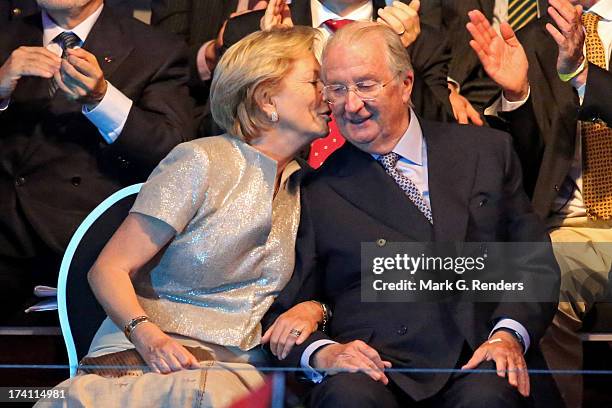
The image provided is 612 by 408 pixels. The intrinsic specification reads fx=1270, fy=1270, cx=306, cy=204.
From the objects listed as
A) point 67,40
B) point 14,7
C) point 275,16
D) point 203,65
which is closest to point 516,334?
point 275,16

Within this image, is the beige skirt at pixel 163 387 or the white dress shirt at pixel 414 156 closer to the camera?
the beige skirt at pixel 163 387

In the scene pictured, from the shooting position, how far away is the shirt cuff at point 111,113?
130 inches

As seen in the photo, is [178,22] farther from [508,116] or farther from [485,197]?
[485,197]

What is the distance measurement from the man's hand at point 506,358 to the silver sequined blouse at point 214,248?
Result: 47 cm

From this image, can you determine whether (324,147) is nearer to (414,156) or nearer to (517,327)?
(414,156)

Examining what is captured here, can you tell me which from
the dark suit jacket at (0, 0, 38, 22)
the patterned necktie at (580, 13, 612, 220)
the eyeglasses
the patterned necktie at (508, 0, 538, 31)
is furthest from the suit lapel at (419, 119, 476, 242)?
the dark suit jacket at (0, 0, 38, 22)

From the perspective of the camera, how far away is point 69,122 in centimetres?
342

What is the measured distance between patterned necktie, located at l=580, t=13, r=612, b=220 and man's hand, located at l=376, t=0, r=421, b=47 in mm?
510

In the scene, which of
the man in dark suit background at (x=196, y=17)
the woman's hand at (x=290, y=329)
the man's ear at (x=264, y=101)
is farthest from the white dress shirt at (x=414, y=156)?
the man in dark suit background at (x=196, y=17)

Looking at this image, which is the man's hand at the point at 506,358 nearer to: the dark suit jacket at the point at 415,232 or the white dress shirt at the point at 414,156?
the dark suit jacket at the point at 415,232

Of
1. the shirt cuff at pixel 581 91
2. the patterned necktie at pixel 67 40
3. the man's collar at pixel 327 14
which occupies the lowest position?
the shirt cuff at pixel 581 91

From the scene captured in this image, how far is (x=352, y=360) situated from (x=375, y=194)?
1.36 feet

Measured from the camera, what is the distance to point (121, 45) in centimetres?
347

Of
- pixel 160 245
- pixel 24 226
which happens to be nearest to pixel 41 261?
pixel 24 226
